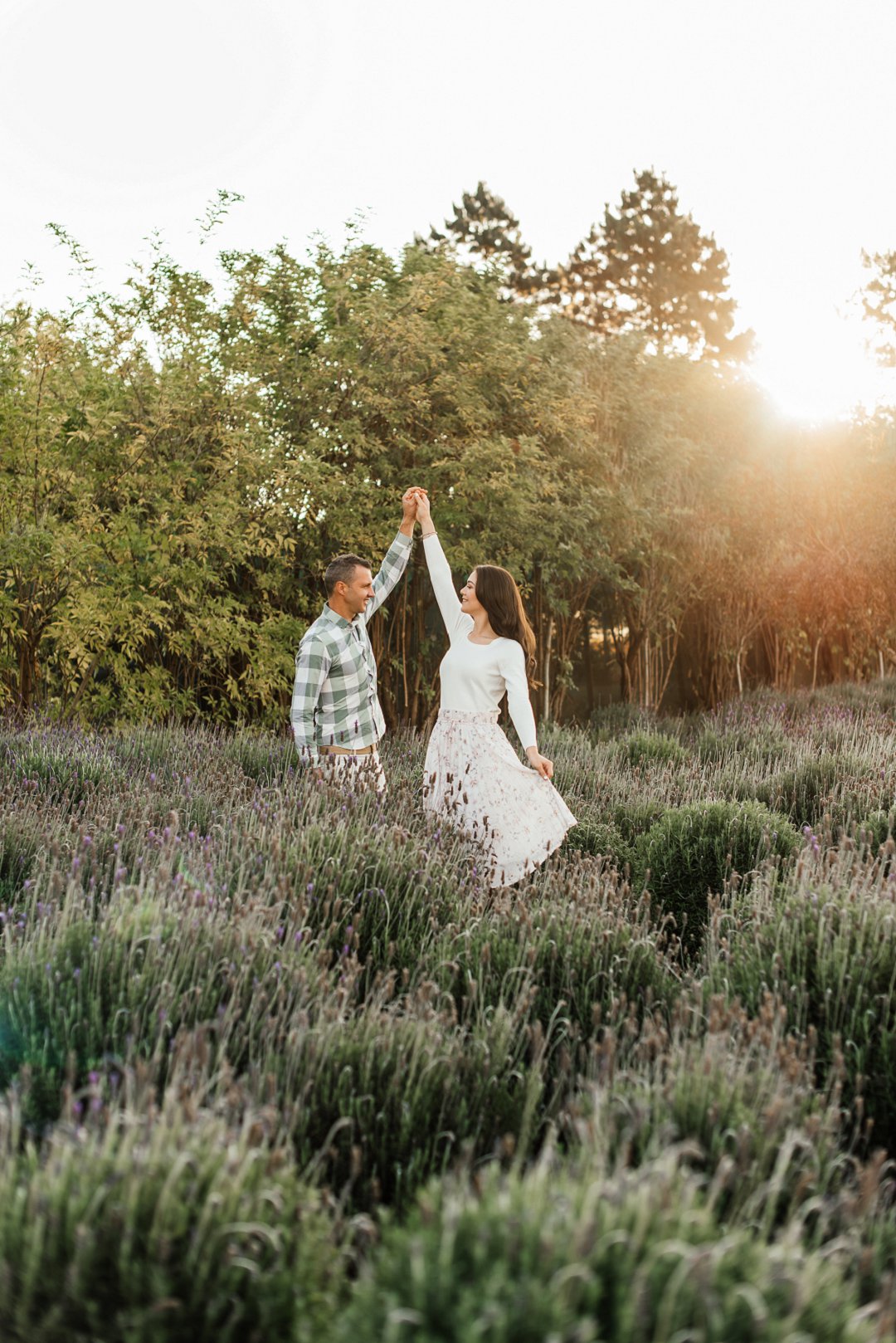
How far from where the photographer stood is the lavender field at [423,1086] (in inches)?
59.2

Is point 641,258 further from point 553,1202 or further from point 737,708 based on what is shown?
point 553,1202

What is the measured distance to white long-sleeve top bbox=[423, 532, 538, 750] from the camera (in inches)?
198

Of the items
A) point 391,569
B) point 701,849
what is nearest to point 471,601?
point 391,569

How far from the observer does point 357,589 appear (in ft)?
18.6

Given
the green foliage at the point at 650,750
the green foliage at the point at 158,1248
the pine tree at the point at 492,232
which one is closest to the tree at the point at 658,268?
the pine tree at the point at 492,232

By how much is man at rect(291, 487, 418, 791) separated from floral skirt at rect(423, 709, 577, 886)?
1.40ft

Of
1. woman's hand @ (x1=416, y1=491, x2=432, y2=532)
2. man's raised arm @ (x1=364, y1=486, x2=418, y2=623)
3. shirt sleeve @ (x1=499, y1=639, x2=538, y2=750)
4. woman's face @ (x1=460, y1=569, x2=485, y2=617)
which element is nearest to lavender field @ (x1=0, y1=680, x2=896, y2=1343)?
shirt sleeve @ (x1=499, y1=639, x2=538, y2=750)

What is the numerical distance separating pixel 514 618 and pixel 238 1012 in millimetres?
2840

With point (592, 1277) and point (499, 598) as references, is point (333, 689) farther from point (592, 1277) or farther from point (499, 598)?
point (592, 1277)

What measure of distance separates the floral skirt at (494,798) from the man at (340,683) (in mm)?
427

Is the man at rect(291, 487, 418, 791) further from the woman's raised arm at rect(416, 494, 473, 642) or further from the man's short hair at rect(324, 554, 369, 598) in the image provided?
the woman's raised arm at rect(416, 494, 473, 642)

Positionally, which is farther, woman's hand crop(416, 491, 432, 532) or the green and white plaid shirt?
woman's hand crop(416, 491, 432, 532)

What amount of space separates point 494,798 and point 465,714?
1.53 ft

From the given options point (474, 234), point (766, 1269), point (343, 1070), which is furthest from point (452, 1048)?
point (474, 234)
